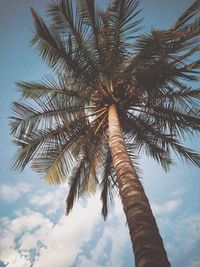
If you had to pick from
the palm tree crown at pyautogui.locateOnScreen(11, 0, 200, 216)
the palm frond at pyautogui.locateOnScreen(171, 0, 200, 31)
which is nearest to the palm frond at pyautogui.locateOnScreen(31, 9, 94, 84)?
the palm tree crown at pyautogui.locateOnScreen(11, 0, 200, 216)

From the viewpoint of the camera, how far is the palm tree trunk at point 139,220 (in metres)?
2.20

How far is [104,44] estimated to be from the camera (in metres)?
5.78

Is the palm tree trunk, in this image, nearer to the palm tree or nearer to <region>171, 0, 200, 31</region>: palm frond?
the palm tree

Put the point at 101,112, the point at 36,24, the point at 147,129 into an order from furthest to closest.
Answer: the point at 147,129
the point at 101,112
the point at 36,24

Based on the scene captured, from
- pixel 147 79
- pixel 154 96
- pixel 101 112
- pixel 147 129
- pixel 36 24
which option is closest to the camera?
pixel 36 24

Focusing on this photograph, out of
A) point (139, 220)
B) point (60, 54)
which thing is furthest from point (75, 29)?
point (139, 220)

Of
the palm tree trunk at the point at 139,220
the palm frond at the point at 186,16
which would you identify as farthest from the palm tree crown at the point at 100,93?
the palm tree trunk at the point at 139,220

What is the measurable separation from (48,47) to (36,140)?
2.62 meters

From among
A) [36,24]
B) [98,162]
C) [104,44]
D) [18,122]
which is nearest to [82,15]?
[104,44]

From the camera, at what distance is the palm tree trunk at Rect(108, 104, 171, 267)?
7.23 feet

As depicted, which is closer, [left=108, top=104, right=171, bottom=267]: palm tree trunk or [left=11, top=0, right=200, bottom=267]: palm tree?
[left=108, top=104, right=171, bottom=267]: palm tree trunk

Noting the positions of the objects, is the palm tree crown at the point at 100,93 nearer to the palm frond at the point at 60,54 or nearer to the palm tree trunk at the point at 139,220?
the palm frond at the point at 60,54

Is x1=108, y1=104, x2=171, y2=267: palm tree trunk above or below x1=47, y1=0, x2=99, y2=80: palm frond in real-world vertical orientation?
below

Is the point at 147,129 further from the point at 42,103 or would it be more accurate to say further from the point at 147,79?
the point at 42,103
